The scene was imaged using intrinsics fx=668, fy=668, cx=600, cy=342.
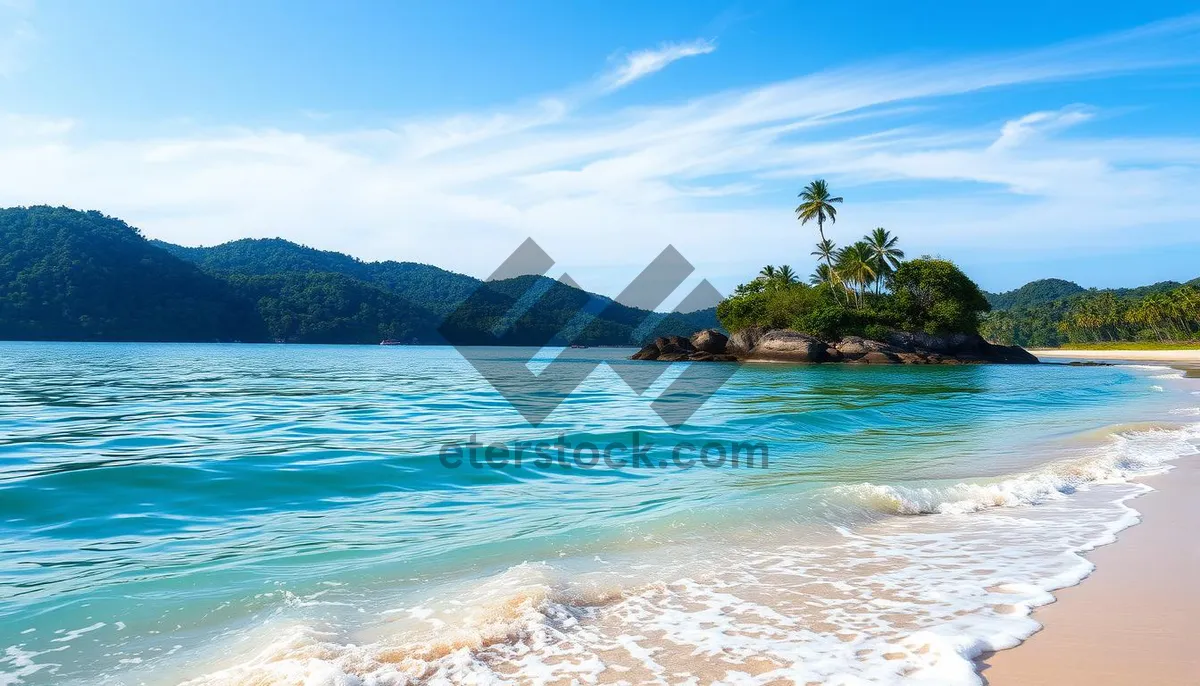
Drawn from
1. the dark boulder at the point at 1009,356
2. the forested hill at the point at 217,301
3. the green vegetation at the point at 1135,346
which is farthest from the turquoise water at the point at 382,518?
the green vegetation at the point at 1135,346

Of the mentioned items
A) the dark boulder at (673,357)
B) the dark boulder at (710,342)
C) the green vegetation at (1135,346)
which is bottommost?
the dark boulder at (673,357)

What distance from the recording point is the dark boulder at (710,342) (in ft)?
221

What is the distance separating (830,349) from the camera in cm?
6375

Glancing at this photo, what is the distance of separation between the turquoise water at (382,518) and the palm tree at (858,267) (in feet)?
190

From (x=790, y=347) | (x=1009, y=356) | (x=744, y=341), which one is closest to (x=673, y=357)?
(x=744, y=341)

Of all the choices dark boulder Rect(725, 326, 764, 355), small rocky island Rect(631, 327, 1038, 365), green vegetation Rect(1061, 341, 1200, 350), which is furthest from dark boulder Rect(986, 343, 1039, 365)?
green vegetation Rect(1061, 341, 1200, 350)

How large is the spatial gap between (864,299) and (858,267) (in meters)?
4.22

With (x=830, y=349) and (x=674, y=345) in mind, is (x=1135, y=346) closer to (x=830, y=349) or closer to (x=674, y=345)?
(x=830, y=349)

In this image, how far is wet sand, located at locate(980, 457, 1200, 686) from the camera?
336 cm

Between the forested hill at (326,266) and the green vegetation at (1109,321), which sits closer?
the green vegetation at (1109,321)

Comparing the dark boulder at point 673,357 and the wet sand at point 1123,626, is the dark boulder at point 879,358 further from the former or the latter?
the wet sand at point 1123,626

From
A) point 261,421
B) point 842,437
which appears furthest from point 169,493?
point 842,437

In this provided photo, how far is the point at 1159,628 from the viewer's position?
394 cm

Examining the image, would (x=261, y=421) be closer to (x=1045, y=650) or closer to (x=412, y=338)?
(x=1045, y=650)
